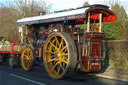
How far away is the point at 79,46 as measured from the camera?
362 inches

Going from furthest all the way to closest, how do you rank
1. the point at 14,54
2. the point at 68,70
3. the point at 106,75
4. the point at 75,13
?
the point at 14,54, the point at 106,75, the point at 75,13, the point at 68,70

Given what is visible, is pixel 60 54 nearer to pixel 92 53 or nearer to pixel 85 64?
pixel 85 64

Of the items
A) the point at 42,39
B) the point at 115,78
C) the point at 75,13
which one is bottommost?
the point at 115,78

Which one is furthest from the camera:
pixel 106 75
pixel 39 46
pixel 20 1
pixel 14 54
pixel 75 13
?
pixel 20 1

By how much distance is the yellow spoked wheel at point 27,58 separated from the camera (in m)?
11.2

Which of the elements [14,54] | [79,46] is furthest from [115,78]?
[14,54]

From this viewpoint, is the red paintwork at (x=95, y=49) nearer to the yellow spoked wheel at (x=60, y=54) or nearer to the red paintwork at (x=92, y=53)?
the red paintwork at (x=92, y=53)

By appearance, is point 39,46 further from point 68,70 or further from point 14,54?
point 68,70

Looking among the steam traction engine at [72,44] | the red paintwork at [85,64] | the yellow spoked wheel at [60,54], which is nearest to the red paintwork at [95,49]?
the steam traction engine at [72,44]

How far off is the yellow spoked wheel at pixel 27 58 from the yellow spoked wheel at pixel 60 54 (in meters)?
1.45

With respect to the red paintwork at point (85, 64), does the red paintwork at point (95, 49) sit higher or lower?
higher

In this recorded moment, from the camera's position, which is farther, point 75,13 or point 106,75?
point 106,75

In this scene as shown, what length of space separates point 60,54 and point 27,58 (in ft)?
10.0

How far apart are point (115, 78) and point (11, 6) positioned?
68.4 ft
